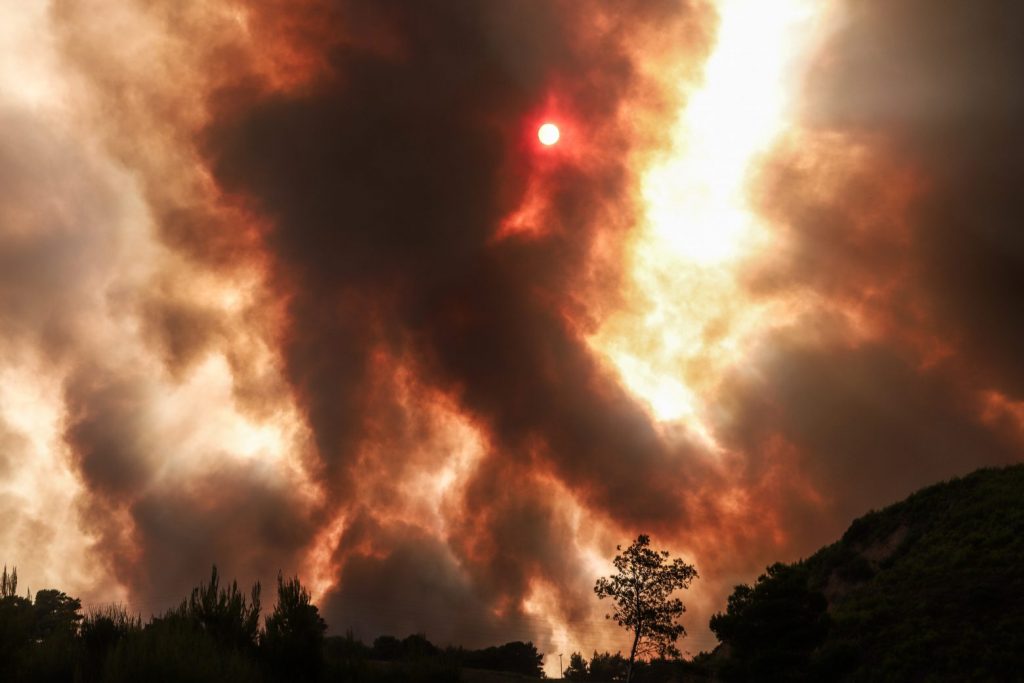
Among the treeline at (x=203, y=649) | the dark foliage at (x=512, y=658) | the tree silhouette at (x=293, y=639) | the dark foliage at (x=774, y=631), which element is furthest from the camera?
the dark foliage at (x=512, y=658)

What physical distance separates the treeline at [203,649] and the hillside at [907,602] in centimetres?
2397

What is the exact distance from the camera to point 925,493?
3728 inches

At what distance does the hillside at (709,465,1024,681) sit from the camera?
52625mm

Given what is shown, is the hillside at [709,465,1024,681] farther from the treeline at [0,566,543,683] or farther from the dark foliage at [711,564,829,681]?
the treeline at [0,566,543,683]

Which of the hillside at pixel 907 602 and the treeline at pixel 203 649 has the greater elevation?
the hillside at pixel 907 602

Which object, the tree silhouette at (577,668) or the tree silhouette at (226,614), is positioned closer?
the tree silhouette at (226,614)

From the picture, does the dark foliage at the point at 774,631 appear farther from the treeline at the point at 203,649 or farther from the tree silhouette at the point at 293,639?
the tree silhouette at the point at 293,639

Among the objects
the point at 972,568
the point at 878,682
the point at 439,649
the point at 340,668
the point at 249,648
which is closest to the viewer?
the point at 249,648

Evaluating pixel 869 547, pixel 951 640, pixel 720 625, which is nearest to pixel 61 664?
pixel 720 625

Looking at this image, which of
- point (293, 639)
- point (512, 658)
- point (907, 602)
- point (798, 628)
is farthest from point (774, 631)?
point (512, 658)

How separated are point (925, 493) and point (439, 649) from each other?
246ft

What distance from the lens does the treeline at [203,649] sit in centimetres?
2930

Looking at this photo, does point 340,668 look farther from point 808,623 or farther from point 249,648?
point 808,623

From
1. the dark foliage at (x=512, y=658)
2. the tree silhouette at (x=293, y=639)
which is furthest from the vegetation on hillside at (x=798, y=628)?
the dark foliage at (x=512, y=658)
